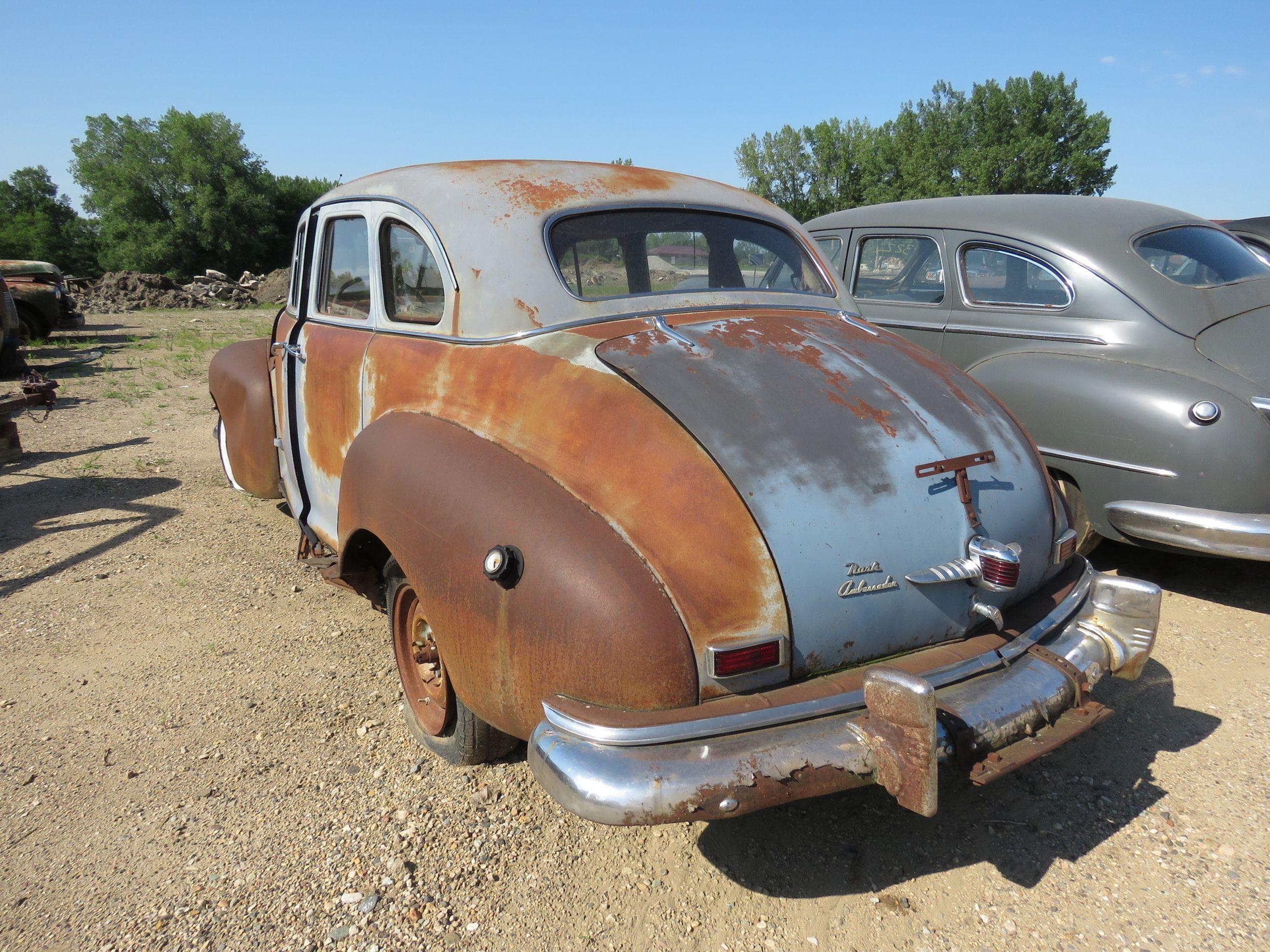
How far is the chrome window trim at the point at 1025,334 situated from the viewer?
4.28m

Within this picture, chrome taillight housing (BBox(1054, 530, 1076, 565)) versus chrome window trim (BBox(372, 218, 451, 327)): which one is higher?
chrome window trim (BBox(372, 218, 451, 327))

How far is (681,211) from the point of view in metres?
3.17

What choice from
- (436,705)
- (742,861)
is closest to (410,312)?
(436,705)

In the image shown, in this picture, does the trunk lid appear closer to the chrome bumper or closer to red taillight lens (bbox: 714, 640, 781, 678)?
the chrome bumper

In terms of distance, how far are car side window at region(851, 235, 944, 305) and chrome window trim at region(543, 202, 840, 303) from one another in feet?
6.53

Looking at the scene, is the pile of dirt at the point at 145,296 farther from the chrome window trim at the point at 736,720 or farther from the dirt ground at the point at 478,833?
the chrome window trim at the point at 736,720

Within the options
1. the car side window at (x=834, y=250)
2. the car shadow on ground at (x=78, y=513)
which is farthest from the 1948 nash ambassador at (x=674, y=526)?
the car side window at (x=834, y=250)

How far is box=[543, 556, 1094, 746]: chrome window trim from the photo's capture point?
1812 millimetres

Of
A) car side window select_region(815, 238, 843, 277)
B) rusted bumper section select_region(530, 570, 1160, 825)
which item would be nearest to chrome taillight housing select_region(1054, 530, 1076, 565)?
rusted bumper section select_region(530, 570, 1160, 825)

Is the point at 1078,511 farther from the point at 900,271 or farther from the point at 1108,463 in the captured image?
the point at 900,271

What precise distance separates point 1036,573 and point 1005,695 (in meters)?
0.54

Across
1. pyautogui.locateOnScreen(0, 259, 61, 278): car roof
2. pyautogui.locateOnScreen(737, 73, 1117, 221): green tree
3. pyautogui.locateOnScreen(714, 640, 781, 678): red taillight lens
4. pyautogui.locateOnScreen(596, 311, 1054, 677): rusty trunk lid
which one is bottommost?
pyautogui.locateOnScreen(714, 640, 781, 678): red taillight lens

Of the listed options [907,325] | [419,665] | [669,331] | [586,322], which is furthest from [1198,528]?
[419,665]

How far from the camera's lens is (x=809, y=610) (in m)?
1.98
